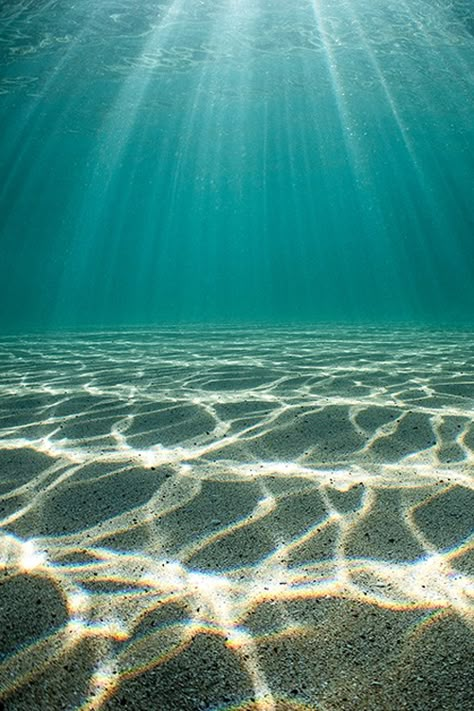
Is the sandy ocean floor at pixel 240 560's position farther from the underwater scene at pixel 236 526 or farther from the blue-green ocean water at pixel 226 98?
the blue-green ocean water at pixel 226 98

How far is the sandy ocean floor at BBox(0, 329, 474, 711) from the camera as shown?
1.26 metres

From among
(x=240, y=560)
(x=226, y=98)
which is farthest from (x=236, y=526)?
(x=226, y=98)

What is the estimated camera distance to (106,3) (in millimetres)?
13984

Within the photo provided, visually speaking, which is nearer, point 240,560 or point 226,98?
point 240,560

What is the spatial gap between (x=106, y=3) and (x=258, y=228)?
369ft

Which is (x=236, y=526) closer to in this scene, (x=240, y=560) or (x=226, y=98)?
(x=240, y=560)

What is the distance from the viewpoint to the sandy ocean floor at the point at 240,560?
4.13ft

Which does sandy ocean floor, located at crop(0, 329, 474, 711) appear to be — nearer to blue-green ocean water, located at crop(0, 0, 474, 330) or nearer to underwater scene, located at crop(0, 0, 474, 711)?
underwater scene, located at crop(0, 0, 474, 711)

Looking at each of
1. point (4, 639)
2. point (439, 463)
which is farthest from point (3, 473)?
point (439, 463)

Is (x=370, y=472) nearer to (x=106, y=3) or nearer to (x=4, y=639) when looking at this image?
(x=4, y=639)

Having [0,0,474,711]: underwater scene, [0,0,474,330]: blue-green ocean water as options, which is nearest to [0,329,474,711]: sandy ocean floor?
[0,0,474,711]: underwater scene

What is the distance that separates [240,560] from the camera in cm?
188

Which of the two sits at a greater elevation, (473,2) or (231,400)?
(473,2)

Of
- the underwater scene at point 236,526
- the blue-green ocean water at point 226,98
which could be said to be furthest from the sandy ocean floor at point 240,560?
the blue-green ocean water at point 226,98
